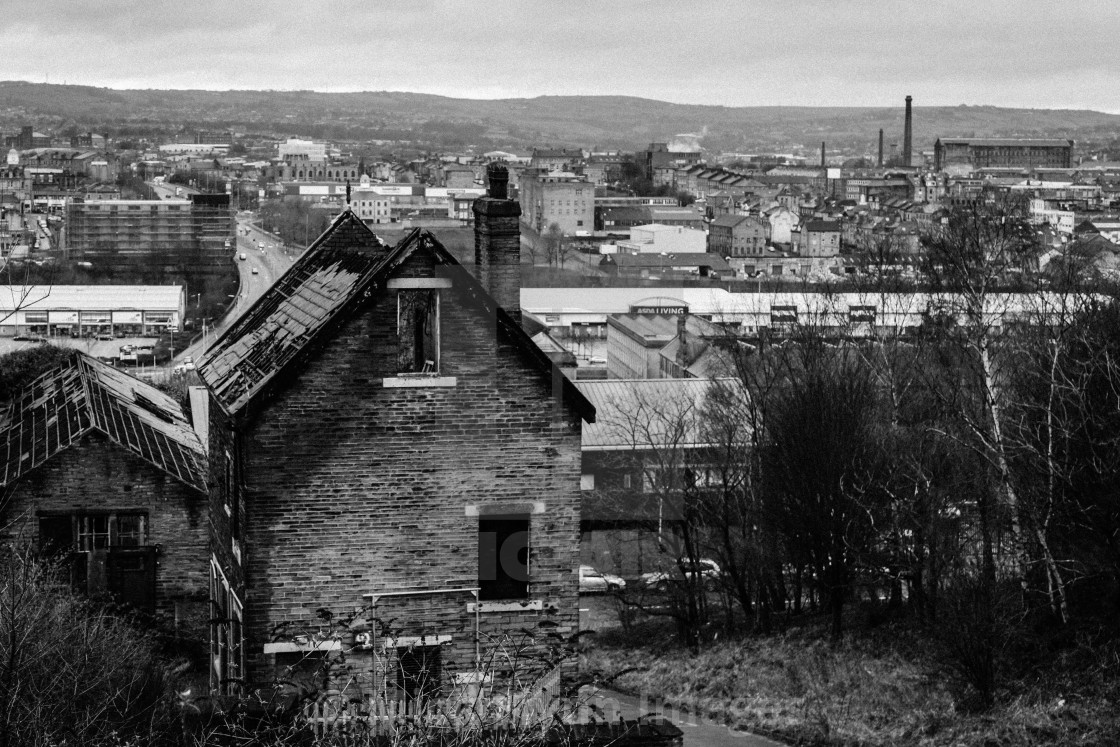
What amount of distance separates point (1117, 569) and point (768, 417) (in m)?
5.54

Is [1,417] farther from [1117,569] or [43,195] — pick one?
[43,195]

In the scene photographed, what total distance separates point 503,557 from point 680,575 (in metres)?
8.97

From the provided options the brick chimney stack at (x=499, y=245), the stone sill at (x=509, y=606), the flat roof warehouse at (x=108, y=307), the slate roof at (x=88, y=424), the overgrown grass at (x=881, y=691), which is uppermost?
the brick chimney stack at (x=499, y=245)

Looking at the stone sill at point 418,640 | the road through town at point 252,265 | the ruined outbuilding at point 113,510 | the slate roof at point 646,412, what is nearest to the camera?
the stone sill at point 418,640

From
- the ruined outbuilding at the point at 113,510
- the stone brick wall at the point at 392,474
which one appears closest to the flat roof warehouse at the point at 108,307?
the ruined outbuilding at the point at 113,510

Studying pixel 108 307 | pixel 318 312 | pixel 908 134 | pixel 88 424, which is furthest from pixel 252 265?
pixel 908 134

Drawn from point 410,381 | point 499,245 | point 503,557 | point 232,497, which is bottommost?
point 503,557

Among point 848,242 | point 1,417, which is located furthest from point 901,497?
point 848,242

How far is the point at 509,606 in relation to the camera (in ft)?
32.6

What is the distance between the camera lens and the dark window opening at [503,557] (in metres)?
9.91

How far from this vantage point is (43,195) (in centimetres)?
14538

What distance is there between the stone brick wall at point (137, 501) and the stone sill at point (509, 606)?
4.25 m

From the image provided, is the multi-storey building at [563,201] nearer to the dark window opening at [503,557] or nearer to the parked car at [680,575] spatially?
the parked car at [680,575]

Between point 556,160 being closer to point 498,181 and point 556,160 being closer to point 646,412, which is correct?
point 646,412
